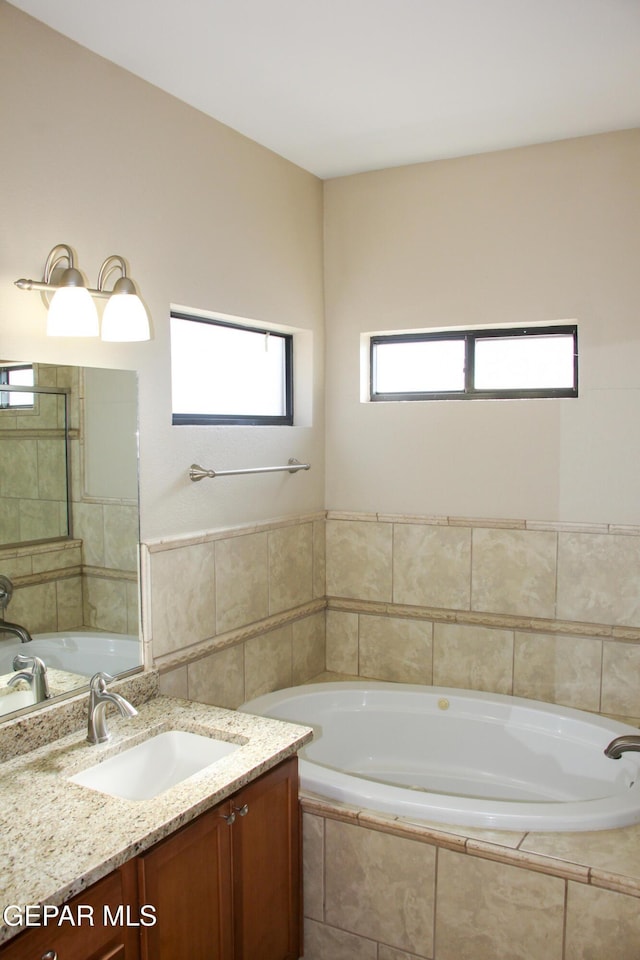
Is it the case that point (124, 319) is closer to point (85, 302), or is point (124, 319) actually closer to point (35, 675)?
point (85, 302)

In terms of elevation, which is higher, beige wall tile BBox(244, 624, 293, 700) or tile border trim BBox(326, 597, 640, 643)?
tile border trim BBox(326, 597, 640, 643)

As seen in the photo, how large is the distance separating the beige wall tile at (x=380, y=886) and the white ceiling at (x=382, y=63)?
227 cm

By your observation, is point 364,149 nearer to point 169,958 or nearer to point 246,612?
point 246,612

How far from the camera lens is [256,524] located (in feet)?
9.77

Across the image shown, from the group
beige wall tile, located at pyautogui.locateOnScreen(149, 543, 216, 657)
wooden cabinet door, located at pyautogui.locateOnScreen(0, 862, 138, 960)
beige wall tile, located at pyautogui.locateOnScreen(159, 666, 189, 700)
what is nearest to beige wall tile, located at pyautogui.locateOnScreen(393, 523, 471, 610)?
beige wall tile, located at pyautogui.locateOnScreen(149, 543, 216, 657)

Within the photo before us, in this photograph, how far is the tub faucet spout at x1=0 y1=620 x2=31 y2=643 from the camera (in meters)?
1.96

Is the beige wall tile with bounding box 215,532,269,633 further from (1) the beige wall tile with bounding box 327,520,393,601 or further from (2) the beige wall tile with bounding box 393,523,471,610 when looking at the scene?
(2) the beige wall tile with bounding box 393,523,471,610

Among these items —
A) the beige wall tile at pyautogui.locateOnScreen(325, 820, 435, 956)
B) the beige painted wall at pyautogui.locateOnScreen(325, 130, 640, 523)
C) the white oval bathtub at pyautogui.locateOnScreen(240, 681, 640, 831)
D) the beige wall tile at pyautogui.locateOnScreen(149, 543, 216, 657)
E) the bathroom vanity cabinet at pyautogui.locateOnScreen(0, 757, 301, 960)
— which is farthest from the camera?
the beige painted wall at pyautogui.locateOnScreen(325, 130, 640, 523)

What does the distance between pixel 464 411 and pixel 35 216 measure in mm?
1836

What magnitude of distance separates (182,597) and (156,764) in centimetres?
60

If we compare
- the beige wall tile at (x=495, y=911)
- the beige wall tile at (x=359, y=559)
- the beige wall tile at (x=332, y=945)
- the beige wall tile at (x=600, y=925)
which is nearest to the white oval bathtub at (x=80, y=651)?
the beige wall tile at (x=332, y=945)

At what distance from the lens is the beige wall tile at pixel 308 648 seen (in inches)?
129

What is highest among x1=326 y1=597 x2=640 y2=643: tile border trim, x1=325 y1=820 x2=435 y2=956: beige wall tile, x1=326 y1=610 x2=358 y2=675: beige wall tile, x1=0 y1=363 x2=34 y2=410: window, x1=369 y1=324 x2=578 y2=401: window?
x1=369 y1=324 x2=578 y2=401: window

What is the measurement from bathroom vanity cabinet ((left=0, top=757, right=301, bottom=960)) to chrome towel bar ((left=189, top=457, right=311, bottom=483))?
1.00 metres
